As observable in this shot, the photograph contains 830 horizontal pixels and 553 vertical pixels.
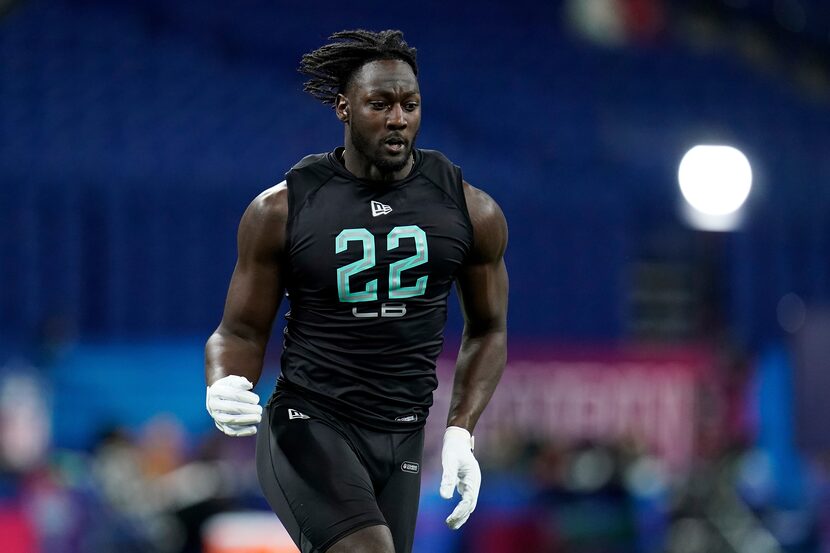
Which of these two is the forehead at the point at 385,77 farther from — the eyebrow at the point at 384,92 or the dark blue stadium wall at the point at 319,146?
the dark blue stadium wall at the point at 319,146

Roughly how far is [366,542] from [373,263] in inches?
34.7

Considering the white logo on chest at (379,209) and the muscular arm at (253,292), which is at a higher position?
the white logo on chest at (379,209)

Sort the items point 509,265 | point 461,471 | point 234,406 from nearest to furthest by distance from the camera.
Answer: point 234,406, point 461,471, point 509,265

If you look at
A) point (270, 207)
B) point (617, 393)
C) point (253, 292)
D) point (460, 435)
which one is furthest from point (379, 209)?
point (617, 393)

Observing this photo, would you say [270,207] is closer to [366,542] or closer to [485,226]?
[485,226]

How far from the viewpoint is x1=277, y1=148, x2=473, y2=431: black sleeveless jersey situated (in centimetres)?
396

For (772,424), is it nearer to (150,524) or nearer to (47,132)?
(150,524)

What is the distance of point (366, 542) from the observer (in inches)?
141

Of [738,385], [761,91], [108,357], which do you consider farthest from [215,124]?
[761,91]

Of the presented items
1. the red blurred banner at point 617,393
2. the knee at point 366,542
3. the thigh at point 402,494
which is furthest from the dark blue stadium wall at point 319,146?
the knee at point 366,542

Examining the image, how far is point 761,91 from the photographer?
49.8 feet

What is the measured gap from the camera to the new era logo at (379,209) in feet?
13.2

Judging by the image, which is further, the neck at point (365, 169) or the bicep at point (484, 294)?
the bicep at point (484, 294)

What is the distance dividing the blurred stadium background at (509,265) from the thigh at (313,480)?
11.6 feet
